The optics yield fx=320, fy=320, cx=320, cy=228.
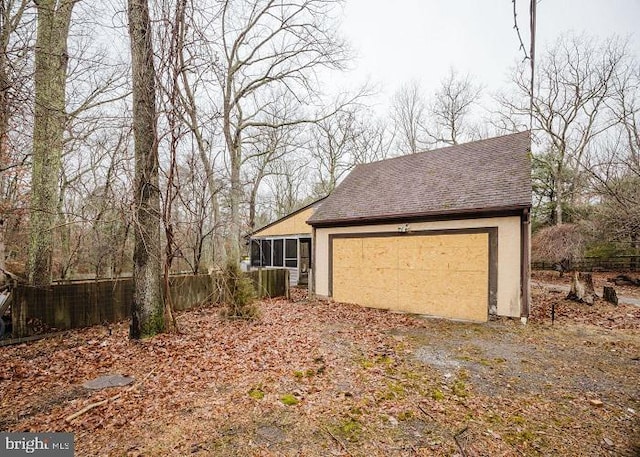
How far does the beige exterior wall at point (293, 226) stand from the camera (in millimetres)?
14995

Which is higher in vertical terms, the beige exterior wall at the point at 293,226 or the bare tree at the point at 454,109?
the bare tree at the point at 454,109

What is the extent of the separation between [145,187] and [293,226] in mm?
10122

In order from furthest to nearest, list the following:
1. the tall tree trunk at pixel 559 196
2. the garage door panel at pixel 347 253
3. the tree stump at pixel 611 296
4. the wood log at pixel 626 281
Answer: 1. the tall tree trunk at pixel 559 196
2. the wood log at pixel 626 281
3. the garage door panel at pixel 347 253
4. the tree stump at pixel 611 296

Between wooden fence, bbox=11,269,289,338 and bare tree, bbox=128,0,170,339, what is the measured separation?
1.58 metres

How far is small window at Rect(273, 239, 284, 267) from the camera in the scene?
16297mm

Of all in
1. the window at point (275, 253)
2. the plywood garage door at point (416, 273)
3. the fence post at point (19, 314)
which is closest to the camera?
the fence post at point (19, 314)

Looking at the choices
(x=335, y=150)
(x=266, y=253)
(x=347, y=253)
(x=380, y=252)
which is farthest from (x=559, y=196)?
(x=266, y=253)

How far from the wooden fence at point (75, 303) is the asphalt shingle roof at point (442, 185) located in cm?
499

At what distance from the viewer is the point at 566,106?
18484mm

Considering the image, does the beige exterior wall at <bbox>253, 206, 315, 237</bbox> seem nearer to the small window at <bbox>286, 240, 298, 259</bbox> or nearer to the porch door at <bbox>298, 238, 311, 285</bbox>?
the small window at <bbox>286, 240, 298, 259</bbox>

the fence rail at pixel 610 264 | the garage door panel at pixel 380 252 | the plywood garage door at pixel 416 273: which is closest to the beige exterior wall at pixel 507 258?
the plywood garage door at pixel 416 273

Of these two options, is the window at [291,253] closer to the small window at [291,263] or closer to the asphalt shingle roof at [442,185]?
the small window at [291,263]

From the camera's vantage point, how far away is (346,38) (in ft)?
45.7

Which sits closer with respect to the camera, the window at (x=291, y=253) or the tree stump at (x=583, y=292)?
the tree stump at (x=583, y=292)
